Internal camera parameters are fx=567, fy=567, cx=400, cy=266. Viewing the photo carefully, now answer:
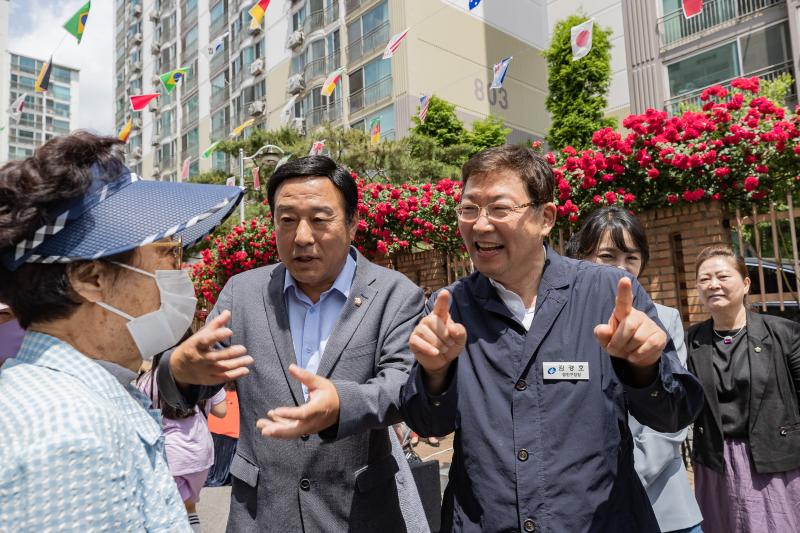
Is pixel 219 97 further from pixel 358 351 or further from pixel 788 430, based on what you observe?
pixel 788 430

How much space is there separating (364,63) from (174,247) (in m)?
22.7

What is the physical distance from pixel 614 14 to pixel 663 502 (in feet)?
71.6

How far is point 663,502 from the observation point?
8.26ft

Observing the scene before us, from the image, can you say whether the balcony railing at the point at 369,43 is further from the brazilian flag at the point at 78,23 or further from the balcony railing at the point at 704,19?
the brazilian flag at the point at 78,23

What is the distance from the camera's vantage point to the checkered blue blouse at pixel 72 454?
1.01m

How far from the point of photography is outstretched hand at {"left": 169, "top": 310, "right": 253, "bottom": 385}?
1.70m

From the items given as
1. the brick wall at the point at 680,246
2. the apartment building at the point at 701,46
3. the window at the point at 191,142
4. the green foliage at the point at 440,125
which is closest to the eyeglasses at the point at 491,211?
the brick wall at the point at 680,246

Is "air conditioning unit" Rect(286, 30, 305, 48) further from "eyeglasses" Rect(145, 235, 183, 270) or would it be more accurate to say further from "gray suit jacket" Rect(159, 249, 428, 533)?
"eyeglasses" Rect(145, 235, 183, 270)

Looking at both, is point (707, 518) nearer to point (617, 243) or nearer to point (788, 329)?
point (788, 329)

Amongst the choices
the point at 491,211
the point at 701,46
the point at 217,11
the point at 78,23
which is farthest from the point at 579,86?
the point at 217,11

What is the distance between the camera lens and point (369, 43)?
891 inches

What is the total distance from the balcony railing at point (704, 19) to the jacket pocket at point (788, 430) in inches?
683

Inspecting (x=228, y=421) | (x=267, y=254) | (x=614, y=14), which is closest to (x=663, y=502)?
(x=228, y=421)

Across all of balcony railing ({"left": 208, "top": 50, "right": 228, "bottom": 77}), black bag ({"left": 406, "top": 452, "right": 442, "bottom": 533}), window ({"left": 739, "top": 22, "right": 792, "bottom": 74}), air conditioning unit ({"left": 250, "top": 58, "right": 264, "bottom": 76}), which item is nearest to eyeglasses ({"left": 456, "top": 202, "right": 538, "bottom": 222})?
black bag ({"left": 406, "top": 452, "right": 442, "bottom": 533})
